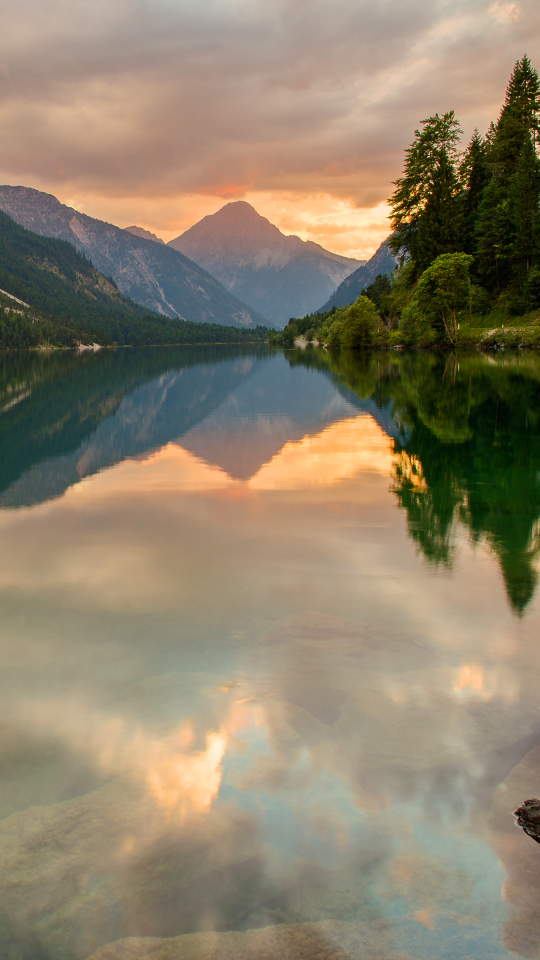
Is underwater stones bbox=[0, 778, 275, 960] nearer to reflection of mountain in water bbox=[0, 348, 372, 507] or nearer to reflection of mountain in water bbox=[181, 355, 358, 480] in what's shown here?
reflection of mountain in water bbox=[0, 348, 372, 507]

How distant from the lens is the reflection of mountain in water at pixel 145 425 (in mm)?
18672

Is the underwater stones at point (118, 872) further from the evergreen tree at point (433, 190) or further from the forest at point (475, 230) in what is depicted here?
the evergreen tree at point (433, 190)

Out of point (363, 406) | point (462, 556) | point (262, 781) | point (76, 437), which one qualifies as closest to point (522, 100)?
point (363, 406)

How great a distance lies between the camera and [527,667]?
22.5ft

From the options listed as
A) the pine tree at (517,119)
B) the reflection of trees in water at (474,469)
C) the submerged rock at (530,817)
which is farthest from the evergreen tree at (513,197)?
the submerged rock at (530,817)

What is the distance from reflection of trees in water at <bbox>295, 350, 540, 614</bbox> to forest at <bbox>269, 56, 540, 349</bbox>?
50.1 metres

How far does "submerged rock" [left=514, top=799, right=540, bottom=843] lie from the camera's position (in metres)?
A: 4.62

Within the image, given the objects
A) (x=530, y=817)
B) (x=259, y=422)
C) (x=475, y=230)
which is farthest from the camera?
(x=475, y=230)

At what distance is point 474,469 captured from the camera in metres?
16.9

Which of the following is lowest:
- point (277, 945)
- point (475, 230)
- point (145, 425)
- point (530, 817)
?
point (145, 425)

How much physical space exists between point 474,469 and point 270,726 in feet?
40.7

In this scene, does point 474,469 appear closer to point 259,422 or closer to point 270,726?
point 270,726

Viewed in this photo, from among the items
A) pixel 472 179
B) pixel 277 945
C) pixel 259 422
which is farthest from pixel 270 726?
pixel 472 179

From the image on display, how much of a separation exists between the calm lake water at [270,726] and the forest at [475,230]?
73077mm
